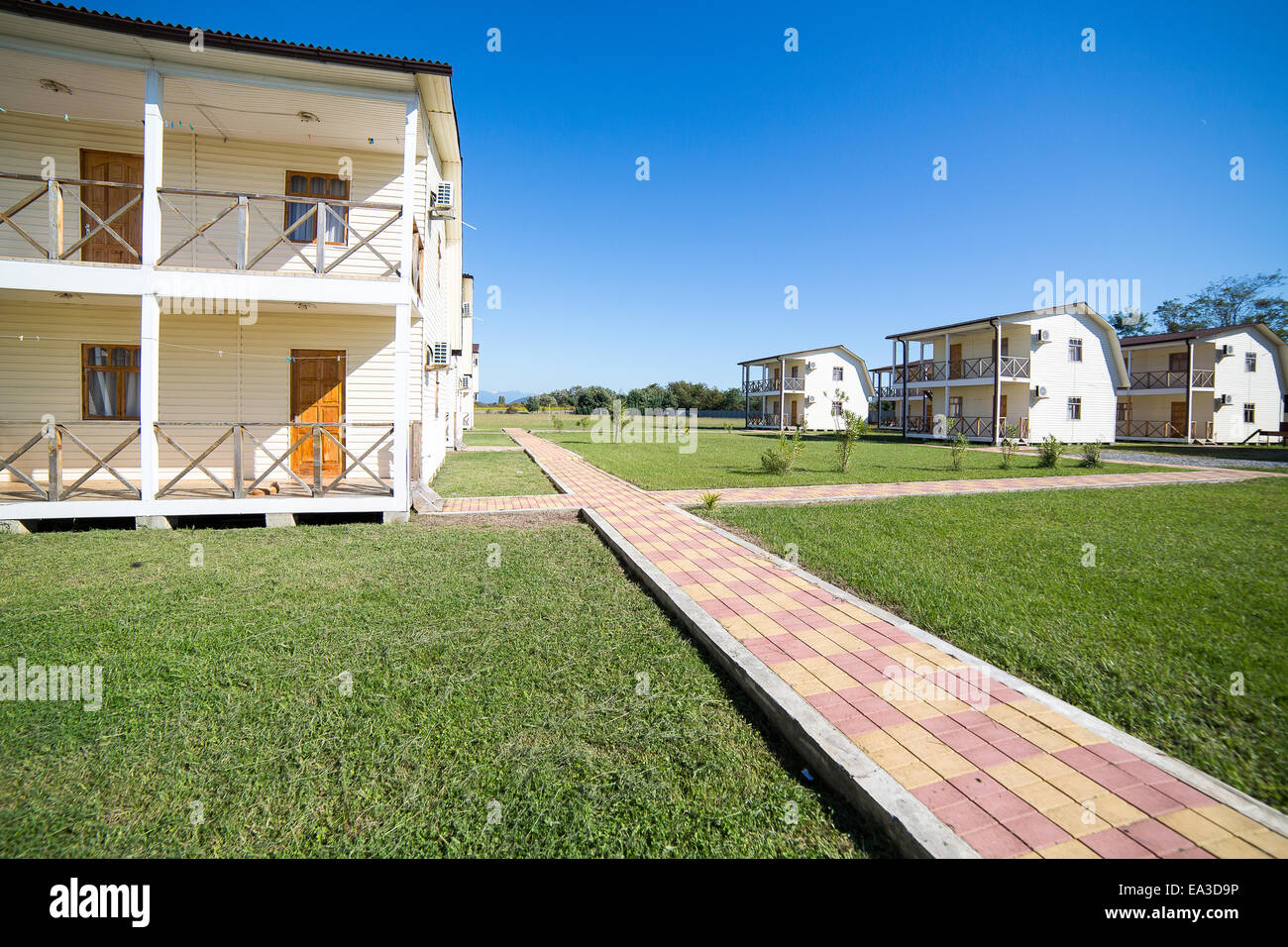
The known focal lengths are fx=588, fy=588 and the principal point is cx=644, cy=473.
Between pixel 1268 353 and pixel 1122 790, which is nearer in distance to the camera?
pixel 1122 790

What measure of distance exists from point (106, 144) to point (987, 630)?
14516mm

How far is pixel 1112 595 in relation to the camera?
5.06 m

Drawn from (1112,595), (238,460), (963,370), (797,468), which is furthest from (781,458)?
(963,370)

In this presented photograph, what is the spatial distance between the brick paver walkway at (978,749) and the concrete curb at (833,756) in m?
0.07

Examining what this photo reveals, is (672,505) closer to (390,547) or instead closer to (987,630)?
(390,547)

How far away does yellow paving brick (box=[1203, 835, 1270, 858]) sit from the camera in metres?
2.19

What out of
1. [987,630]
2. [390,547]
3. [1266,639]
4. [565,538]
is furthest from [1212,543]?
[390,547]

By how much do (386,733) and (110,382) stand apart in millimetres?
11088

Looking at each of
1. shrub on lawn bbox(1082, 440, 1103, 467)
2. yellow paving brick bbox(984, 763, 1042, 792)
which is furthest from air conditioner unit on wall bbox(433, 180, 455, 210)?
shrub on lawn bbox(1082, 440, 1103, 467)

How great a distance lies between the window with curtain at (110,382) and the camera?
1018cm

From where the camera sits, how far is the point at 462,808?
2621mm

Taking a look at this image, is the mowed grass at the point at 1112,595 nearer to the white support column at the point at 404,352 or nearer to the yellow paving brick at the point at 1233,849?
the yellow paving brick at the point at 1233,849
